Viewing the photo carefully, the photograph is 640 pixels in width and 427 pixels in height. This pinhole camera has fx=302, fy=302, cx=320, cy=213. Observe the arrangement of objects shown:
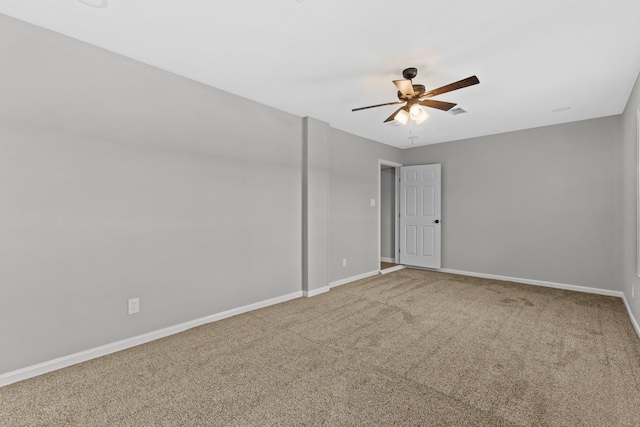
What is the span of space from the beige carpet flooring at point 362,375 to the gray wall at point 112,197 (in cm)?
39

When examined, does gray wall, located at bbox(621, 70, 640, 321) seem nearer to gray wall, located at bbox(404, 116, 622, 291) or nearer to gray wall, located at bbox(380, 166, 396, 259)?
gray wall, located at bbox(404, 116, 622, 291)

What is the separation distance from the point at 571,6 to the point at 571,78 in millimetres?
1415

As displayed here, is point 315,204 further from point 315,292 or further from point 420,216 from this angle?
point 420,216

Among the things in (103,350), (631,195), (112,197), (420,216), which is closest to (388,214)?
(420,216)

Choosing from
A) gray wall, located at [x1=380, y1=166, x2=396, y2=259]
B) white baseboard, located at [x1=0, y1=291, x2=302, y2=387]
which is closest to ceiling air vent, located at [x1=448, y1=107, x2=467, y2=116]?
gray wall, located at [x1=380, y1=166, x2=396, y2=259]

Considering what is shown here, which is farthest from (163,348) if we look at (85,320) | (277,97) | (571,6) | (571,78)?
(571,78)

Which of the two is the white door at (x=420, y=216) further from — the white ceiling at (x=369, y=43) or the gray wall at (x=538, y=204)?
the white ceiling at (x=369, y=43)

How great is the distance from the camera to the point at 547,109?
402cm

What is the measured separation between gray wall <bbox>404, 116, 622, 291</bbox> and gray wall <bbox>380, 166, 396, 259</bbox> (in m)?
1.21

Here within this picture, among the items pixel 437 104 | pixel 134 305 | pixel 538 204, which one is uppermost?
pixel 437 104

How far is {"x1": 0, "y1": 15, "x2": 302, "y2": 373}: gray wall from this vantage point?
7.13 feet

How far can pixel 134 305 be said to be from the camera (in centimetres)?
271

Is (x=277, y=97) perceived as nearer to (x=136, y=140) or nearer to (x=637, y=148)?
(x=136, y=140)

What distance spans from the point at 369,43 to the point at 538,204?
413 cm
